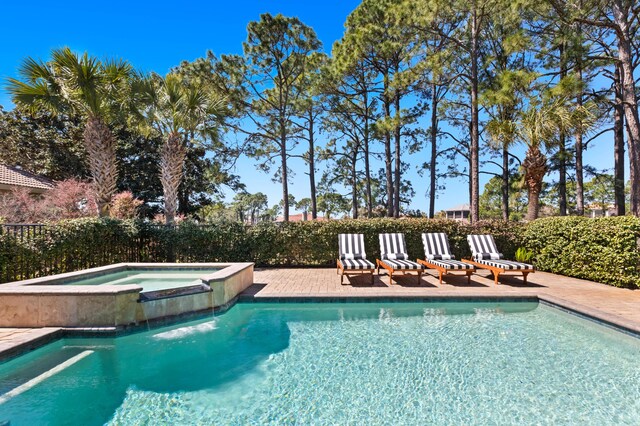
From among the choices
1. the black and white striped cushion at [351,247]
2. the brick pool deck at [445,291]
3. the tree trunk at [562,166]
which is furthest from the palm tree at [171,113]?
the tree trunk at [562,166]

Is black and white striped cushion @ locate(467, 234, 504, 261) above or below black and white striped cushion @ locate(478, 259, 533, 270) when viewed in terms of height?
above

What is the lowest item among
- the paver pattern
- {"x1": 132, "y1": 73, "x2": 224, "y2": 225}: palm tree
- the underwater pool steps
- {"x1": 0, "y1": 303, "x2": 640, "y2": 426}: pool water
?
{"x1": 0, "y1": 303, "x2": 640, "y2": 426}: pool water

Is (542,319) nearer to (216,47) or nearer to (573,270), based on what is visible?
(573,270)

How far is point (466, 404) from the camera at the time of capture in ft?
10.6

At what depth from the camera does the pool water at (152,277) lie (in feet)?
21.5

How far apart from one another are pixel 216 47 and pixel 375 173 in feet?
50.7

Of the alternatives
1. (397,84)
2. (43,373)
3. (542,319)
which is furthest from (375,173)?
(43,373)

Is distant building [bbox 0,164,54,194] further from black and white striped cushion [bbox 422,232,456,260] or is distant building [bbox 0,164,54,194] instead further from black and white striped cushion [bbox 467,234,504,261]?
black and white striped cushion [bbox 467,234,504,261]

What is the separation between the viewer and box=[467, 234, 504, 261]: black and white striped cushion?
886 cm

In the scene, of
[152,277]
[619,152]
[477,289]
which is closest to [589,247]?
[477,289]

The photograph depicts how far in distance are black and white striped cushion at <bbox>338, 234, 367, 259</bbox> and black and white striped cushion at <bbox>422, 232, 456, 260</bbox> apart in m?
2.03

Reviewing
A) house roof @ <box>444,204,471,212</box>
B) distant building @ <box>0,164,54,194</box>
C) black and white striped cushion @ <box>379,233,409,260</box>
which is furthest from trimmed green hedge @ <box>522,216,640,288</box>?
house roof @ <box>444,204,471,212</box>

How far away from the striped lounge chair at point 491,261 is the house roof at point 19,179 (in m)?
21.5

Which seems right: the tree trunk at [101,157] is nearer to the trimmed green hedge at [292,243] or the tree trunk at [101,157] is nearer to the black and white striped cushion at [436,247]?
the trimmed green hedge at [292,243]
